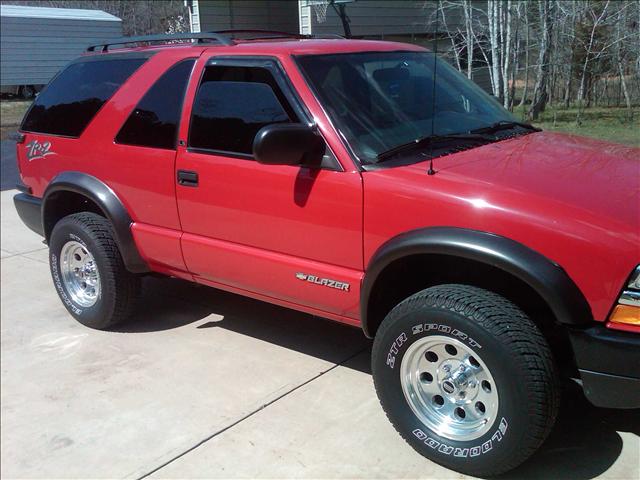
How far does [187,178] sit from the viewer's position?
4.03 metres

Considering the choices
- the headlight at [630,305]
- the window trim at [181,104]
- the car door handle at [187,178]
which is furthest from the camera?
the window trim at [181,104]

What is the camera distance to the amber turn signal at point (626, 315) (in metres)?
2.58

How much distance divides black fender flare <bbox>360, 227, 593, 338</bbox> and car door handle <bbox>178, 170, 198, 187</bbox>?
1432mm

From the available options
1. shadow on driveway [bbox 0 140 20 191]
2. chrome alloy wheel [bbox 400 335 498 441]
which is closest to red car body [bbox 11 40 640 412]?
chrome alloy wheel [bbox 400 335 498 441]

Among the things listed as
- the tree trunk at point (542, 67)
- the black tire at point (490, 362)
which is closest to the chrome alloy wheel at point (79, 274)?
the black tire at point (490, 362)

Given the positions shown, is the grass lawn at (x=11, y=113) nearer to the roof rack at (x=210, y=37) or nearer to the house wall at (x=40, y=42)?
the house wall at (x=40, y=42)

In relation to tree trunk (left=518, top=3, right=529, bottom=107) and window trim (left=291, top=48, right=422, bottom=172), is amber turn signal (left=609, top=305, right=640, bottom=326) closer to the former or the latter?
window trim (left=291, top=48, right=422, bottom=172)

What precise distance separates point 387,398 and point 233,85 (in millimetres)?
1988

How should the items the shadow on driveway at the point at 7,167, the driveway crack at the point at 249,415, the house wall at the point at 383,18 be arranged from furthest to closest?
the house wall at the point at 383,18, the shadow on driveway at the point at 7,167, the driveway crack at the point at 249,415

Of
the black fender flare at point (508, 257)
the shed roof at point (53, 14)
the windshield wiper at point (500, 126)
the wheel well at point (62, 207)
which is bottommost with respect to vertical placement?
the wheel well at point (62, 207)

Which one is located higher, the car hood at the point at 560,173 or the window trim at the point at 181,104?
the window trim at the point at 181,104

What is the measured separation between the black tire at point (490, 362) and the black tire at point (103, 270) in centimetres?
232

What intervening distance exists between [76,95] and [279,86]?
205 centimetres

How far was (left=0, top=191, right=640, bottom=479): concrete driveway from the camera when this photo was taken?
3.23 meters
